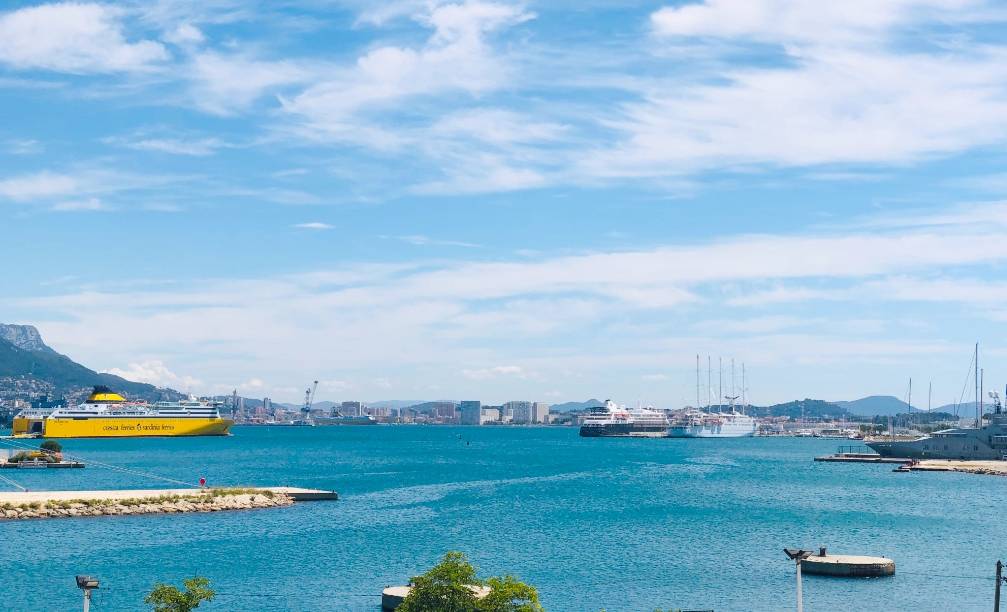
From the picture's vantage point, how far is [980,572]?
60.8 m

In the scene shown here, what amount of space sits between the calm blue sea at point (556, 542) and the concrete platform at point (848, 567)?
971mm

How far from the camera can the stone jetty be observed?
79562 millimetres

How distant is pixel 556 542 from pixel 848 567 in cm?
2030

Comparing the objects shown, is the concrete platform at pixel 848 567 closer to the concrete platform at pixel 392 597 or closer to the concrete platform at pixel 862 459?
the concrete platform at pixel 392 597

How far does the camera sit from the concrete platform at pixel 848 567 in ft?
191

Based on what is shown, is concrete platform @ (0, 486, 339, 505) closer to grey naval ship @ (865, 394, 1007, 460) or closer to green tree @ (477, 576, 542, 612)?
green tree @ (477, 576, 542, 612)

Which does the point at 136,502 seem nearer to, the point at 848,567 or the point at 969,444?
the point at 848,567

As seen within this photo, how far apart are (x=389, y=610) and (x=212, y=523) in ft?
109

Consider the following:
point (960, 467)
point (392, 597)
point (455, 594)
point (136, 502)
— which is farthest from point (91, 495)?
point (960, 467)

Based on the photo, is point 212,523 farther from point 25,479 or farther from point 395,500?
point 25,479

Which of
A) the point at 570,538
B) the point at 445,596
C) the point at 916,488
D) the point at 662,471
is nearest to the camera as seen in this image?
the point at 445,596

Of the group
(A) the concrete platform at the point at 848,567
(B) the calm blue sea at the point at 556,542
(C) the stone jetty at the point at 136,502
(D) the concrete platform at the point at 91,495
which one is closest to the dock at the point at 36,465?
(B) the calm blue sea at the point at 556,542

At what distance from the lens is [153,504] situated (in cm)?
8469

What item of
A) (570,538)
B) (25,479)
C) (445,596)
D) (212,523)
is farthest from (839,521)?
(25,479)
